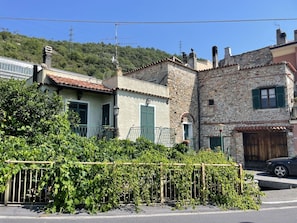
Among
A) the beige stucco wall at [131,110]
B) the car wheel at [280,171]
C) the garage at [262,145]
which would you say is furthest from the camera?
the garage at [262,145]

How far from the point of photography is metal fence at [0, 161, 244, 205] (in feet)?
23.4

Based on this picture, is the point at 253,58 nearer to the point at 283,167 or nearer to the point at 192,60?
the point at 192,60

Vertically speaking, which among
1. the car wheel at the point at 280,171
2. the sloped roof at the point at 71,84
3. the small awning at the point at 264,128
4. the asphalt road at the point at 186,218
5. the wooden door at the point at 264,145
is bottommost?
the asphalt road at the point at 186,218

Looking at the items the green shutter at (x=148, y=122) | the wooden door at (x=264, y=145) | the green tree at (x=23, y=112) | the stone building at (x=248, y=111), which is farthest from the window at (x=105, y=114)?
the wooden door at (x=264, y=145)

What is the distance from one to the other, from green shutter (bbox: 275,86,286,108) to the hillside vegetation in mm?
20548

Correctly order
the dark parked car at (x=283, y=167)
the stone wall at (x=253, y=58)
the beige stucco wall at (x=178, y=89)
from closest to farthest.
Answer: the dark parked car at (x=283, y=167) → the beige stucco wall at (x=178, y=89) → the stone wall at (x=253, y=58)

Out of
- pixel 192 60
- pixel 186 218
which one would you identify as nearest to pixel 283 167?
pixel 186 218

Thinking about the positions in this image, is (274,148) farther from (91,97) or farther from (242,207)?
(91,97)

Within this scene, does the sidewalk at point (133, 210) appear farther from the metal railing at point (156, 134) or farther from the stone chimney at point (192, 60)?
the stone chimney at point (192, 60)

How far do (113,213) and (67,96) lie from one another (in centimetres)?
889

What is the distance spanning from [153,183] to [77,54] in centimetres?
4194

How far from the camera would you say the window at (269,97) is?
1838cm

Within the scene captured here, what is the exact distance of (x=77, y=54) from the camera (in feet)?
150

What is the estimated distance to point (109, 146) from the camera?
9703 mm
